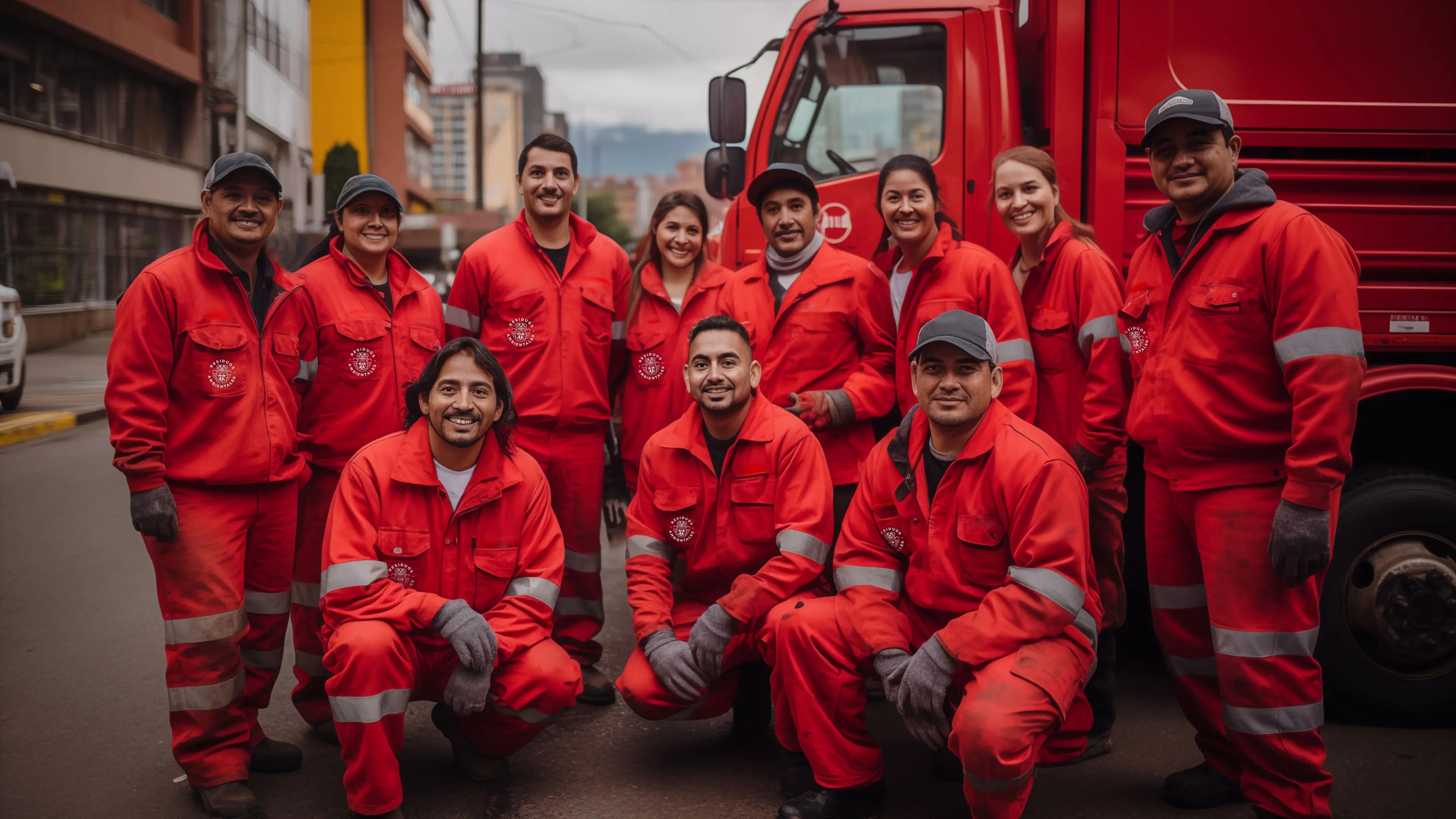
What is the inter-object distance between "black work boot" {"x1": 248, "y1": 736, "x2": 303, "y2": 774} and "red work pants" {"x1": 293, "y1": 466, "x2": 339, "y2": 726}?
0.88 ft

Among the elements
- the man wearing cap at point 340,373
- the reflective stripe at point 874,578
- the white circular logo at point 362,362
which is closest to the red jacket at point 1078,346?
the reflective stripe at point 874,578

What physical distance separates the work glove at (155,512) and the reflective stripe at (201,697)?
48 centimetres

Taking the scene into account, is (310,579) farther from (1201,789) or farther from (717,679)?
(1201,789)

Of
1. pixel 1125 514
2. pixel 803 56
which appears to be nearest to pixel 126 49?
pixel 803 56

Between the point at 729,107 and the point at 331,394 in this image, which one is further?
the point at 729,107

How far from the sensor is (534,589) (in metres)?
3.32

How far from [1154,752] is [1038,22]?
9.42ft

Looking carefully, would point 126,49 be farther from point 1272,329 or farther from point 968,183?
point 1272,329

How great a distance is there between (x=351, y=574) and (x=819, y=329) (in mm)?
1890

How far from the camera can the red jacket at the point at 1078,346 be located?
135 inches

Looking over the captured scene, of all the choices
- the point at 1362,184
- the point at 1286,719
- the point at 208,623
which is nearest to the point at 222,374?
the point at 208,623

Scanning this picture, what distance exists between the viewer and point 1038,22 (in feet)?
14.0

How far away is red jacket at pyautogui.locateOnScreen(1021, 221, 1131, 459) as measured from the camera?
3428mm

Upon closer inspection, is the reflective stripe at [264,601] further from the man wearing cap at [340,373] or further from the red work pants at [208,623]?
the man wearing cap at [340,373]
